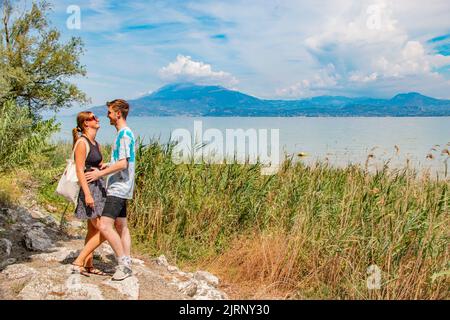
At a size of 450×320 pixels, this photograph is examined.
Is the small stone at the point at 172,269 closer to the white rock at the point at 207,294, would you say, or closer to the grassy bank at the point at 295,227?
the grassy bank at the point at 295,227

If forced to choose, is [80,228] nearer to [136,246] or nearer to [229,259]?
[136,246]

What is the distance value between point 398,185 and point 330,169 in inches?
101

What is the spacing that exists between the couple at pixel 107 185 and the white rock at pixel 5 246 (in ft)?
4.52

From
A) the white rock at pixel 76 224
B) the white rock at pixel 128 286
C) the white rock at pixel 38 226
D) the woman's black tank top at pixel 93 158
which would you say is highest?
the woman's black tank top at pixel 93 158

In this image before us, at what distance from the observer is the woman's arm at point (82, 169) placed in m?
5.06

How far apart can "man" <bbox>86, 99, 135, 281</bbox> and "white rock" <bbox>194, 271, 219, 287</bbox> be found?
4.28ft

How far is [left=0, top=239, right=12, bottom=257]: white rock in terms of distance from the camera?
6.19m

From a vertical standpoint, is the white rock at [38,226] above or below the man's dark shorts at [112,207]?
below

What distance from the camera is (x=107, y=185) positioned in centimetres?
515

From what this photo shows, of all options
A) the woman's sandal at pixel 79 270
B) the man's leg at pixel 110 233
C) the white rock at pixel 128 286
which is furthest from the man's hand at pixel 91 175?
the white rock at pixel 128 286

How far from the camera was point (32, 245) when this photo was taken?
645 cm

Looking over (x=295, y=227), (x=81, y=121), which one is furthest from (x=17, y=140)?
(x=295, y=227)

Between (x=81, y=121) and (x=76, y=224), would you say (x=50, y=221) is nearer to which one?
(x=76, y=224)

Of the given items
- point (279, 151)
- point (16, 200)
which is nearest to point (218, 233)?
point (16, 200)
